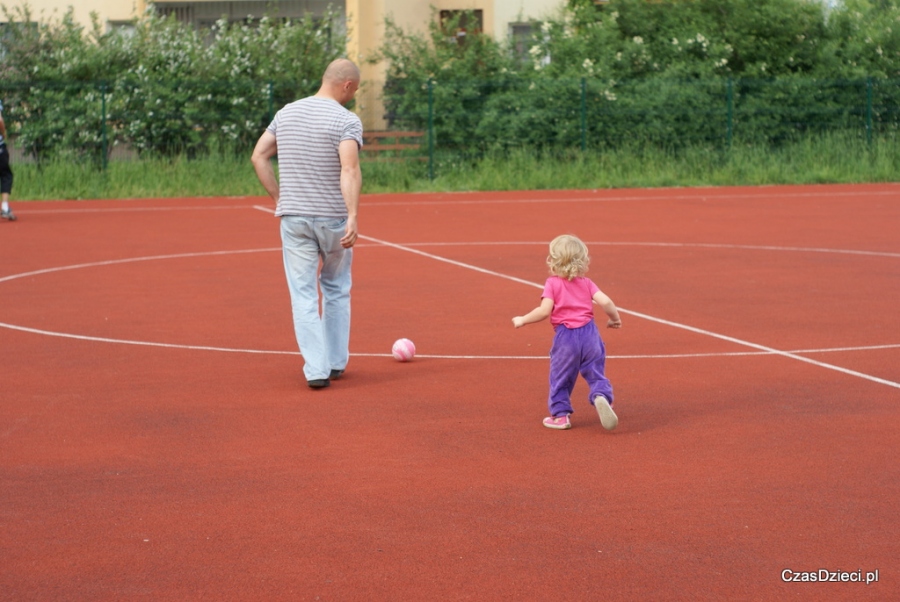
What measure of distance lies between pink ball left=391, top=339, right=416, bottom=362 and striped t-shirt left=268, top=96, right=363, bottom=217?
3.94 feet

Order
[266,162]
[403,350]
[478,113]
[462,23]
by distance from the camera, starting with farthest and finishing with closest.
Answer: [462,23], [478,113], [403,350], [266,162]

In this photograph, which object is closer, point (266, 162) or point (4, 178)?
point (266, 162)

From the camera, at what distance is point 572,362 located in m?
7.36

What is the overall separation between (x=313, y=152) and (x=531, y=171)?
1978cm

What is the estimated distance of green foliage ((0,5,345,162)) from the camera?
1107 inches

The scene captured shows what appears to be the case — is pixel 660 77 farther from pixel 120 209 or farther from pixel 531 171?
pixel 120 209

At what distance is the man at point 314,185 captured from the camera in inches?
328

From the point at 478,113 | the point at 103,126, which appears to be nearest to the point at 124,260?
the point at 103,126

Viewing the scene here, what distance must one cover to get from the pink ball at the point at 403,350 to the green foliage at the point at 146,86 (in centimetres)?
1977

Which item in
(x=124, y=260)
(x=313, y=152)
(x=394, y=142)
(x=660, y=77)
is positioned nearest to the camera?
(x=313, y=152)

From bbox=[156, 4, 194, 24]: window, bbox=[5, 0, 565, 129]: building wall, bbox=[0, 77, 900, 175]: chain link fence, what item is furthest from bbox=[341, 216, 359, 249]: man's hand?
bbox=[156, 4, 194, 24]: window

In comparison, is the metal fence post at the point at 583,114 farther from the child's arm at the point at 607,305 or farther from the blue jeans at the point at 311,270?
the child's arm at the point at 607,305

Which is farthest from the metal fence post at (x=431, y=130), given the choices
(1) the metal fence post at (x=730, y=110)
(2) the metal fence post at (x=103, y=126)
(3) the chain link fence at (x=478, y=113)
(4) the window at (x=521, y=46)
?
(2) the metal fence post at (x=103, y=126)

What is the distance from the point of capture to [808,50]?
3322cm
